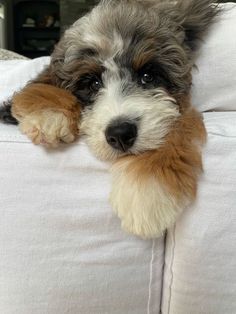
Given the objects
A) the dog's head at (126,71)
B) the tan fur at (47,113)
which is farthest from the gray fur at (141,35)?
the tan fur at (47,113)

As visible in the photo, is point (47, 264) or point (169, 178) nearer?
point (169, 178)

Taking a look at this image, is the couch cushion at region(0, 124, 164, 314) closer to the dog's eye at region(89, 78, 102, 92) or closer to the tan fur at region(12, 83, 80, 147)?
the tan fur at region(12, 83, 80, 147)

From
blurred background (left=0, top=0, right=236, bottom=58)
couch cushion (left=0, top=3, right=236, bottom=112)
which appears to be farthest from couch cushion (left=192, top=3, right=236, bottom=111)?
Answer: blurred background (left=0, top=0, right=236, bottom=58)

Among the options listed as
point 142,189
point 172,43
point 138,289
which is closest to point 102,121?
point 142,189

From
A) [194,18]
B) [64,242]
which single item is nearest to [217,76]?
[194,18]

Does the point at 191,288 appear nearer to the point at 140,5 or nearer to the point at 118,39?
the point at 118,39

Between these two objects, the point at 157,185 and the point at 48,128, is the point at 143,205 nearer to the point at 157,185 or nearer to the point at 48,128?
the point at 157,185

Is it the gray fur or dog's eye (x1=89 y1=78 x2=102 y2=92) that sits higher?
the gray fur

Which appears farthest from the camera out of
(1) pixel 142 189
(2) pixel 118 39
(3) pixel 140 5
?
(3) pixel 140 5
